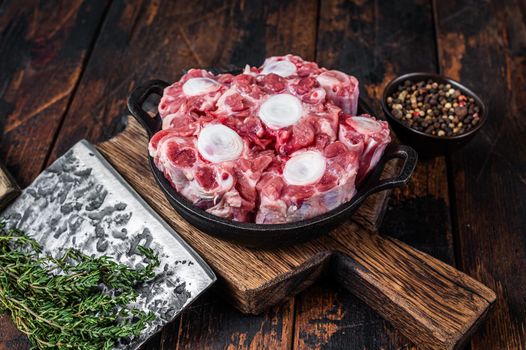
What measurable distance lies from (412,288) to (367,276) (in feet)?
0.52

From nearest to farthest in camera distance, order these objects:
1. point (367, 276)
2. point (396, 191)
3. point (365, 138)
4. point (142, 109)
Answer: point (365, 138) < point (367, 276) < point (142, 109) < point (396, 191)

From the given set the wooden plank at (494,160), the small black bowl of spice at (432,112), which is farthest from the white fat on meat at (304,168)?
the wooden plank at (494,160)

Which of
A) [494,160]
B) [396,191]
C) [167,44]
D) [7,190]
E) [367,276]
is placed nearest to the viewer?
[367,276]

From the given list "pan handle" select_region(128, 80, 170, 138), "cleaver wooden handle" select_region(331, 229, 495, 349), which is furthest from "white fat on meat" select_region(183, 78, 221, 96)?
"cleaver wooden handle" select_region(331, 229, 495, 349)

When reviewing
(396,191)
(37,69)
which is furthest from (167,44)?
(396,191)

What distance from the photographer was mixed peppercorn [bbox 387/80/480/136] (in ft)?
8.81

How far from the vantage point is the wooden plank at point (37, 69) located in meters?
2.88

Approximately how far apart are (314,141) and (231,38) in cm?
147

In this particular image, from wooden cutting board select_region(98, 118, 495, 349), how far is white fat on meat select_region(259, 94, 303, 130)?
1.52ft

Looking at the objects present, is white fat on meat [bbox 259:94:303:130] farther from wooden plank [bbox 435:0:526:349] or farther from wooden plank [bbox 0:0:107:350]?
wooden plank [bbox 0:0:107:350]

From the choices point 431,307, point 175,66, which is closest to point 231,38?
point 175,66

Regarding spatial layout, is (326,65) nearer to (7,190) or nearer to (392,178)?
(392,178)

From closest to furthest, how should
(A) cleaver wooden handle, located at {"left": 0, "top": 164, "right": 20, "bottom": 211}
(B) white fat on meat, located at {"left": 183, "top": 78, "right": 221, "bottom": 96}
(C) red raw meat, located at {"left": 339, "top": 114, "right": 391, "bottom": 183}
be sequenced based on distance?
(C) red raw meat, located at {"left": 339, "top": 114, "right": 391, "bottom": 183}
(B) white fat on meat, located at {"left": 183, "top": 78, "right": 221, "bottom": 96}
(A) cleaver wooden handle, located at {"left": 0, "top": 164, "right": 20, "bottom": 211}

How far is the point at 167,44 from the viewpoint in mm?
3354
